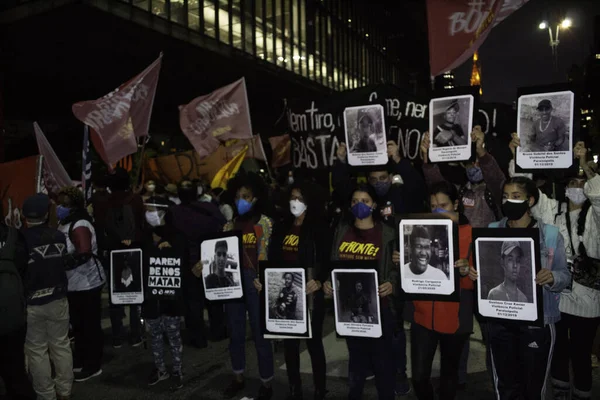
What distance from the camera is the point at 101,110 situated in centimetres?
698

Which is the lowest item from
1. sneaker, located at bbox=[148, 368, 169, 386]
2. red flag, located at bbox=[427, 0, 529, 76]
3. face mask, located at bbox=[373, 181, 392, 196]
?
sneaker, located at bbox=[148, 368, 169, 386]

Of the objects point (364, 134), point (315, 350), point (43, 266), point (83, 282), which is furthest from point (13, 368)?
point (364, 134)

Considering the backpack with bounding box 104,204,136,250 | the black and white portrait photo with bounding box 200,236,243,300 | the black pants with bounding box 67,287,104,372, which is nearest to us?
the black and white portrait photo with bounding box 200,236,243,300

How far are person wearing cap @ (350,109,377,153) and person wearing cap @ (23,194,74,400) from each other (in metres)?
3.04

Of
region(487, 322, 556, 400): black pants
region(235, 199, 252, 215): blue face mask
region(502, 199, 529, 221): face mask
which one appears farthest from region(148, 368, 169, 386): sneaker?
region(502, 199, 529, 221): face mask

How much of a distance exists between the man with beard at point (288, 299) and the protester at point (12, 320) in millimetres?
2142

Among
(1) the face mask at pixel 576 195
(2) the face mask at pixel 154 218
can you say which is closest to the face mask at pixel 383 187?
(1) the face mask at pixel 576 195

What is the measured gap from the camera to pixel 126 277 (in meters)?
5.55

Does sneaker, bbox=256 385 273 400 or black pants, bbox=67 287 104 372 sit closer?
sneaker, bbox=256 385 273 400

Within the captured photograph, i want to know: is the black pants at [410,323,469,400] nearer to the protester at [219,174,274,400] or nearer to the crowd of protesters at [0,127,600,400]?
the crowd of protesters at [0,127,600,400]

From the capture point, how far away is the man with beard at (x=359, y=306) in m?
3.84

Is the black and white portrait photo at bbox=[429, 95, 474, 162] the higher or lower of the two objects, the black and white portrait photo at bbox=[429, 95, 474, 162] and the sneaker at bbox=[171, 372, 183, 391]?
the higher

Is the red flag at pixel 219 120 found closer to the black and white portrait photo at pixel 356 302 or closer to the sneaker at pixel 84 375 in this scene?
the sneaker at pixel 84 375

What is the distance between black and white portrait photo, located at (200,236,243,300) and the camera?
462cm
